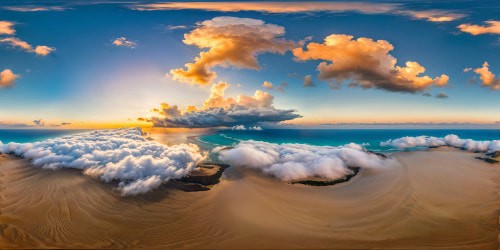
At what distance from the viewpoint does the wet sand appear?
52.2 feet

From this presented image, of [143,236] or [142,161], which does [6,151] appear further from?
[143,236]

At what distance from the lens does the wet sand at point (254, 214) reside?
1592 centimetres

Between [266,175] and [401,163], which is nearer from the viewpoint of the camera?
[266,175]

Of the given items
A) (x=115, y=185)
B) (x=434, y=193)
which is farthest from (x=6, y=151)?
(x=434, y=193)

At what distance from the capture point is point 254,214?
20.3 metres

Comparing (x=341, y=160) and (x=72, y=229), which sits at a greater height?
(x=341, y=160)

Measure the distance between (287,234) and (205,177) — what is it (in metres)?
15.7

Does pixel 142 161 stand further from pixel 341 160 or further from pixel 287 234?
pixel 341 160

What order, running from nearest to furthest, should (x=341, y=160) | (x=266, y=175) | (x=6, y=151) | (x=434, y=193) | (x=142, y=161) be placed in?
(x=434, y=193) → (x=142, y=161) → (x=266, y=175) → (x=341, y=160) → (x=6, y=151)

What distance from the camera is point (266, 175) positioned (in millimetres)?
32406

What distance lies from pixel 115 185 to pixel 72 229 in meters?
9.67

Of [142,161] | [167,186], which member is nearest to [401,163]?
[167,186]

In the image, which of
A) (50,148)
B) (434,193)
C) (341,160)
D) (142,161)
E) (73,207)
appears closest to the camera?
(73,207)

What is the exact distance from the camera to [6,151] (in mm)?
48688
